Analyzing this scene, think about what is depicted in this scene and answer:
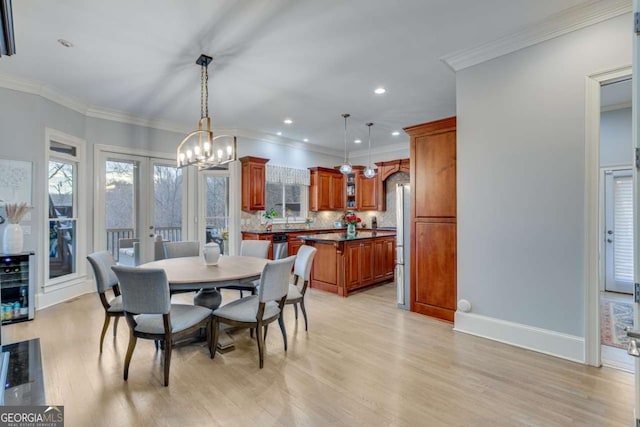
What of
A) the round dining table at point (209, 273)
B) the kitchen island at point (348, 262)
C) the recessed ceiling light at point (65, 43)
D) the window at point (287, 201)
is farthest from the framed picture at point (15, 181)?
the window at point (287, 201)

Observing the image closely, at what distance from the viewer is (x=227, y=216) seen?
625cm

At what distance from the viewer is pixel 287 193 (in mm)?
7453

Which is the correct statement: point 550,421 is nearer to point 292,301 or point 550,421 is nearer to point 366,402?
point 366,402

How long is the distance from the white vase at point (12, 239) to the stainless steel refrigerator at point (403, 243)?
15.8 ft

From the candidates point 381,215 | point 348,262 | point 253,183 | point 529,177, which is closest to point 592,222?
point 529,177

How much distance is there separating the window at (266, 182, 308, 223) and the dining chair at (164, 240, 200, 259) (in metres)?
2.82

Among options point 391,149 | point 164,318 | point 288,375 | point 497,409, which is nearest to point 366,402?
point 288,375

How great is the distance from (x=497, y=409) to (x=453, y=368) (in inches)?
21.1

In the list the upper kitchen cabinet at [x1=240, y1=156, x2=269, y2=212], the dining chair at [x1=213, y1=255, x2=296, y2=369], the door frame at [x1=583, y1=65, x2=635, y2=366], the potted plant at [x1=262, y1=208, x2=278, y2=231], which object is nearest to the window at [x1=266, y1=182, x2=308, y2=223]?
the potted plant at [x1=262, y1=208, x2=278, y2=231]

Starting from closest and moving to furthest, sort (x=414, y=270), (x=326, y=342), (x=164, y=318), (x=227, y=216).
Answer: (x=164, y=318) < (x=326, y=342) < (x=414, y=270) < (x=227, y=216)

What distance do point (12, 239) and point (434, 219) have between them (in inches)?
201

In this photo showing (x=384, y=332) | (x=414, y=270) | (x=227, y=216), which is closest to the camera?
(x=384, y=332)

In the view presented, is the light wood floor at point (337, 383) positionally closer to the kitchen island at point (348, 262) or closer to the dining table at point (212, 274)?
the dining table at point (212, 274)

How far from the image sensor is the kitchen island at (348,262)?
4.91 meters
